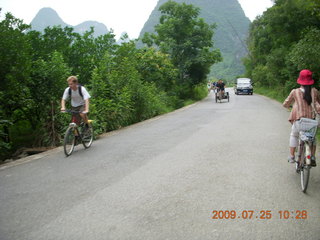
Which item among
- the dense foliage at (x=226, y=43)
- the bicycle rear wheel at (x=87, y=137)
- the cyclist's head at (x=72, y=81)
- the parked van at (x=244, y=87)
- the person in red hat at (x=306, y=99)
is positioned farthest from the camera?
the dense foliage at (x=226, y=43)

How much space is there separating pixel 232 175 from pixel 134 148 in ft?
10.9

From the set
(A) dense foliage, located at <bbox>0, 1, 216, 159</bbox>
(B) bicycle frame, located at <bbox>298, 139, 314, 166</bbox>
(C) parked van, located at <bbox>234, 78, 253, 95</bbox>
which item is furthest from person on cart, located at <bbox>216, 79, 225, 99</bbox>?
(B) bicycle frame, located at <bbox>298, 139, 314, 166</bbox>

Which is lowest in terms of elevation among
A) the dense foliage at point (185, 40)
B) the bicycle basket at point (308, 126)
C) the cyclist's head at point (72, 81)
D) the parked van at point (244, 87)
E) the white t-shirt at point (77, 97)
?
the parked van at point (244, 87)

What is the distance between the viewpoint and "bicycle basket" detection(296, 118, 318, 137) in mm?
4891

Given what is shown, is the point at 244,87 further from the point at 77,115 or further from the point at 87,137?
the point at 77,115

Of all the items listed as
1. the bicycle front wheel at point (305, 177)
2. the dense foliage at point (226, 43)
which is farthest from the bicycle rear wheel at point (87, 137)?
the dense foliage at point (226, 43)

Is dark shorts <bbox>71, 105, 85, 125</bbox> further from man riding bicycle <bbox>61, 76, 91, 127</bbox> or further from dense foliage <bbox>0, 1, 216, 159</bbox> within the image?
dense foliage <bbox>0, 1, 216, 159</bbox>

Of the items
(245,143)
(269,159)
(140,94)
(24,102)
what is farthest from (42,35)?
(269,159)

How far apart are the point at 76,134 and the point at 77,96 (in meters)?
0.98

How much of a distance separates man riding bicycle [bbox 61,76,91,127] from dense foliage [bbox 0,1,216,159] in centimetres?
157

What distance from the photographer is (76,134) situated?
820 cm

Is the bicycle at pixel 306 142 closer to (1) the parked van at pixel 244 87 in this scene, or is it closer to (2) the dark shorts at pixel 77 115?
(2) the dark shorts at pixel 77 115

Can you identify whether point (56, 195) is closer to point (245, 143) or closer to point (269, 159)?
point (269, 159)
